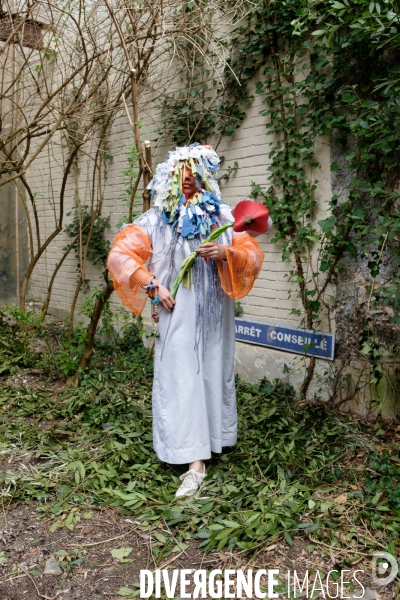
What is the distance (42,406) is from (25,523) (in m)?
1.65

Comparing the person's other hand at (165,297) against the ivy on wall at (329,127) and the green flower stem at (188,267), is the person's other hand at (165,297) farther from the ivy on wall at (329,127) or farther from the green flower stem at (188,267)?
the ivy on wall at (329,127)

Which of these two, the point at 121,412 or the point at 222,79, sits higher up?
the point at 222,79

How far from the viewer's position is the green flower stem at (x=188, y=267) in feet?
9.33

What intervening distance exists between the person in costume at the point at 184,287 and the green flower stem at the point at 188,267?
26 millimetres

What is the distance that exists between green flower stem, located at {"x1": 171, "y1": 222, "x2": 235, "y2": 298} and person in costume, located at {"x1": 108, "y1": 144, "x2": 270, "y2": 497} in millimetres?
26

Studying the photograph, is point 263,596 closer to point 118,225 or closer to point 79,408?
point 79,408

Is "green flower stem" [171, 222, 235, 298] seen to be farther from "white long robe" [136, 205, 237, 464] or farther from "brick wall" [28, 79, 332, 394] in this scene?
"brick wall" [28, 79, 332, 394]


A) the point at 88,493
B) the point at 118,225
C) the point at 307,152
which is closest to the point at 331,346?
the point at 307,152

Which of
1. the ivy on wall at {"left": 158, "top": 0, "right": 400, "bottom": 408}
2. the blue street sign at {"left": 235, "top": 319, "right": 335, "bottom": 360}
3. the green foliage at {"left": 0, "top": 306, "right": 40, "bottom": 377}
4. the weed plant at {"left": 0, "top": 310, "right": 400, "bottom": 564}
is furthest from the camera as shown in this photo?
the green foliage at {"left": 0, "top": 306, "right": 40, "bottom": 377}

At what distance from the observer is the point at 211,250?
279 cm

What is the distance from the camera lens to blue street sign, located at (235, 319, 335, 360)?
388 cm

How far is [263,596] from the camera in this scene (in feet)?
6.73

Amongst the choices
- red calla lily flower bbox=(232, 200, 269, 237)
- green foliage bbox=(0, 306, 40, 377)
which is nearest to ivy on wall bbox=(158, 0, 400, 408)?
red calla lily flower bbox=(232, 200, 269, 237)

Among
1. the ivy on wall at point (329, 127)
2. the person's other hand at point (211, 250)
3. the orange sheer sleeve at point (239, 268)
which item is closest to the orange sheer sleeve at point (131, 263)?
the person's other hand at point (211, 250)
